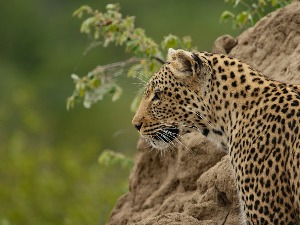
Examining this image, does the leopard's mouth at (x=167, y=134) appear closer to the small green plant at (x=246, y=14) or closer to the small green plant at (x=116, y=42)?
the small green plant at (x=246, y=14)

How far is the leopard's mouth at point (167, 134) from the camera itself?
981 cm

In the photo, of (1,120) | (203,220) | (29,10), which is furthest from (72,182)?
(29,10)

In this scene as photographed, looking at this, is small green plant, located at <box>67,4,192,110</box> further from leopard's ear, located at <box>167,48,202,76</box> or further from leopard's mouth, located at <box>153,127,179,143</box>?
leopard's ear, located at <box>167,48,202,76</box>

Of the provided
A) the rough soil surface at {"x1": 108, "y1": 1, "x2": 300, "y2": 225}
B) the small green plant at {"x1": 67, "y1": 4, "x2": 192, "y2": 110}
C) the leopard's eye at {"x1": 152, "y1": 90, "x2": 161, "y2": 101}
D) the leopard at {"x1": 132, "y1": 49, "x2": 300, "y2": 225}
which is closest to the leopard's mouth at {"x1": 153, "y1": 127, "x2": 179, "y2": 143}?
the leopard at {"x1": 132, "y1": 49, "x2": 300, "y2": 225}

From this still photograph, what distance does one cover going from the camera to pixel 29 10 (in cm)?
5994

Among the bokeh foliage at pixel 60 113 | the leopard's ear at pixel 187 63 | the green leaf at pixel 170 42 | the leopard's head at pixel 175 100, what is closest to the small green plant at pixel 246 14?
the green leaf at pixel 170 42

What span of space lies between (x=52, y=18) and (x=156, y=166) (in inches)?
1937

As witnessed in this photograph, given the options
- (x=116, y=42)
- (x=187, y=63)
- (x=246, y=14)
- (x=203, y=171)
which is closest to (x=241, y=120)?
(x=187, y=63)

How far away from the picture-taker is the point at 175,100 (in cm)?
965

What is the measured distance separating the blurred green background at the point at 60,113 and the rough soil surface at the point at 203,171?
54.9 inches

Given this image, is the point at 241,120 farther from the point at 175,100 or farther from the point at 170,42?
the point at 170,42

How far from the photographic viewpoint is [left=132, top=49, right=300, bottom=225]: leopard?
8.55 m

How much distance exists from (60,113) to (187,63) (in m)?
35.3

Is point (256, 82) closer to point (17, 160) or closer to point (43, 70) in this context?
point (17, 160)
